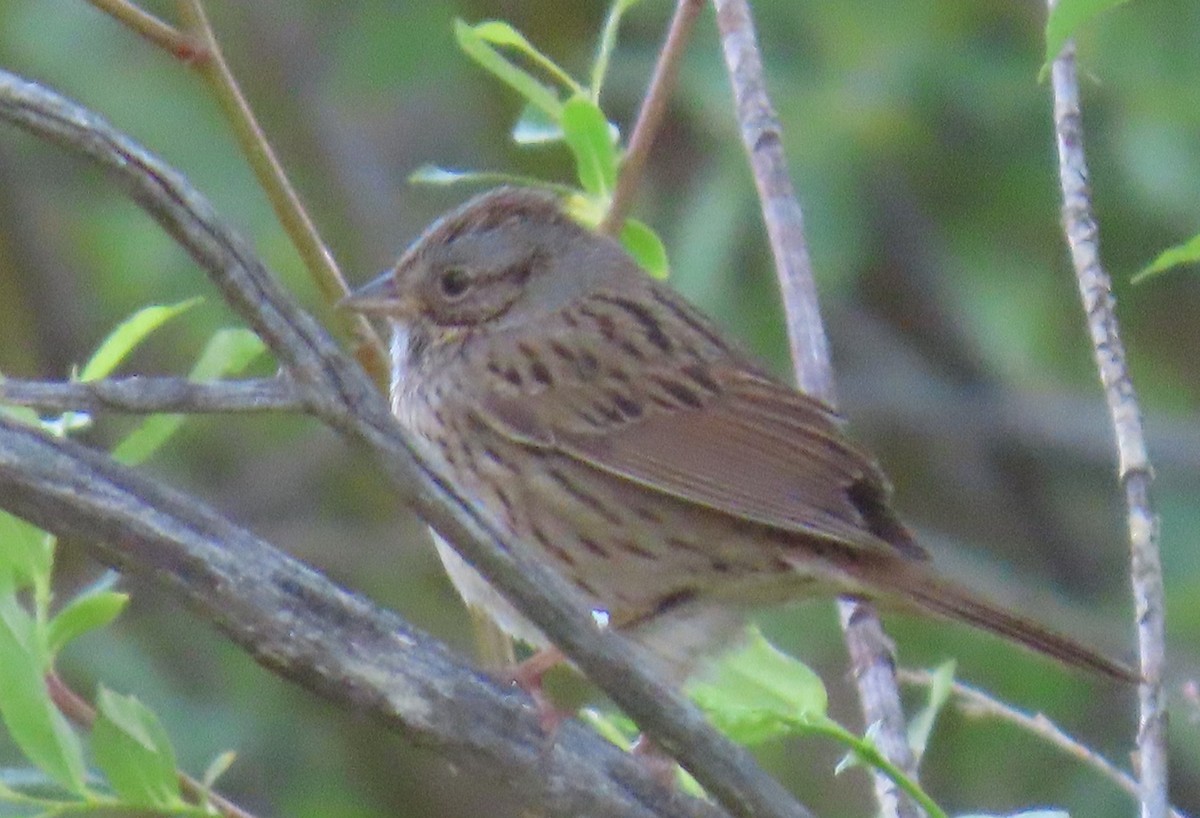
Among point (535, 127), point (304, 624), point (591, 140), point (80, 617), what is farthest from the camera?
point (535, 127)

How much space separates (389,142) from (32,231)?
3.46 feet

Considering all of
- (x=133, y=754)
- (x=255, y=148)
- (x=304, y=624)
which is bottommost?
(x=133, y=754)

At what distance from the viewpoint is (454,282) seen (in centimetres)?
380

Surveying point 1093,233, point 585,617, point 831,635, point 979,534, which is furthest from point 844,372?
point 585,617

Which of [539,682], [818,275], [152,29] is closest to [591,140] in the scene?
[152,29]

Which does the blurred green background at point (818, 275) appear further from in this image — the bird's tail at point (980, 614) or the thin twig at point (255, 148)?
the thin twig at point (255, 148)

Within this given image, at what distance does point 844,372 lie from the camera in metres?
5.68

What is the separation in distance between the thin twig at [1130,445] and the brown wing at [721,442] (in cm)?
60

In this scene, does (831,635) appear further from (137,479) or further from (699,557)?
(137,479)

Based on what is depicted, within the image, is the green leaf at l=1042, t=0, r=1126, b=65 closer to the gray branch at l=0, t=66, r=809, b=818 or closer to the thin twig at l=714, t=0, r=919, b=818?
the gray branch at l=0, t=66, r=809, b=818

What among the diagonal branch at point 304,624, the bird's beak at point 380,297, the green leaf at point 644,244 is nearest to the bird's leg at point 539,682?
the diagonal branch at point 304,624

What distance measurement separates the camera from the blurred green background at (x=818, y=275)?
480 cm

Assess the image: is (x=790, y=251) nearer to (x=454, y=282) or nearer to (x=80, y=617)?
(x=454, y=282)

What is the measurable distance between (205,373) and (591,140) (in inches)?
25.0
